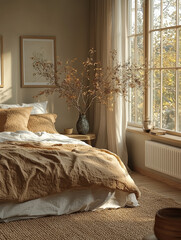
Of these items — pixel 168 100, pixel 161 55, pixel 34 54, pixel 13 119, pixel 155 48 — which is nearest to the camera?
pixel 168 100

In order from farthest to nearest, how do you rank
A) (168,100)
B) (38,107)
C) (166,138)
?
(38,107) → (168,100) → (166,138)

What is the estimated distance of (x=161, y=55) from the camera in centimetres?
→ 593

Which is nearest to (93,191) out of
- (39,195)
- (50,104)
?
(39,195)

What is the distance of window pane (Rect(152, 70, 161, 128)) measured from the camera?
6.04m

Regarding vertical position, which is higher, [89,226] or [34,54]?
[34,54]

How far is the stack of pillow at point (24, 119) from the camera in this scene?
6.19 metres

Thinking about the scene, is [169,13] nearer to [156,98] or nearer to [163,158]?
[156,98]

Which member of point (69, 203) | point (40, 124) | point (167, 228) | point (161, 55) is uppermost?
point (161, 55)

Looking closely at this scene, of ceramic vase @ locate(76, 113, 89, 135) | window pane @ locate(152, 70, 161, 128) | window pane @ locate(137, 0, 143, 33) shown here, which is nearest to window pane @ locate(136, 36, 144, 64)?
window pane @ locate(137, 0, 143, 33)

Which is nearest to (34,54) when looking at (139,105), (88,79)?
(88,79)

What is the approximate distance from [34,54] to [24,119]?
137 centimetres

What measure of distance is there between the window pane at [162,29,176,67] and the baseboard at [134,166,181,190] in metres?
1.45

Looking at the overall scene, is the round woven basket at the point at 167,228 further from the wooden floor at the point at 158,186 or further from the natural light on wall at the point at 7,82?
the natural light on wall at the point at 7,82

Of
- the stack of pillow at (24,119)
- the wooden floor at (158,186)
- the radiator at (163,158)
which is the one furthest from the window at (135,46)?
the stack of pillow at (24,119)
